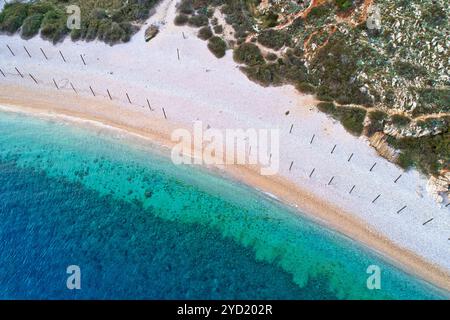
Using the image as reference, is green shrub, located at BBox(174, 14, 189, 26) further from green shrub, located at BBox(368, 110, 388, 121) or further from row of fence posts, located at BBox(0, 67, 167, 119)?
green shrub, located at BBox(368, 110, 388, 121)

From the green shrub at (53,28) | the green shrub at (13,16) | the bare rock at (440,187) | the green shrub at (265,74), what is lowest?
the bare rock at (440,187)

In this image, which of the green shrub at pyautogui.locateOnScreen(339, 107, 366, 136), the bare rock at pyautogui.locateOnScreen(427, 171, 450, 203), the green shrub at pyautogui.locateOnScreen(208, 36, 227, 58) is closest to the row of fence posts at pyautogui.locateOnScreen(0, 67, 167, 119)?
the green shrub at pyautogui.locateOnScreen(208, 36, 227, 58)

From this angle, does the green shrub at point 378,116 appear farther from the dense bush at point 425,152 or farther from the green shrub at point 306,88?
the green shrub at point 306,88

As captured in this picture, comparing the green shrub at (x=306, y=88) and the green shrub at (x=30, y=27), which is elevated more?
the green shrub at (x=30, y=27)

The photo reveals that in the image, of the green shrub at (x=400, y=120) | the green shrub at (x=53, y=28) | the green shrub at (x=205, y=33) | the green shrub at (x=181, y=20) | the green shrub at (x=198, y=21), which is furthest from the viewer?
the green shrub at (x=53, y=28)

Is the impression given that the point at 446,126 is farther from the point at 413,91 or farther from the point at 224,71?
the point at 224,71

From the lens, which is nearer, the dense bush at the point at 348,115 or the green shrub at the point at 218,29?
the dense bush at the point at 348,115

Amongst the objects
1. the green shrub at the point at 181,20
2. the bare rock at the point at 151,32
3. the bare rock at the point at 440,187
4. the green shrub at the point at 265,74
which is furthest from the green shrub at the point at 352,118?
the bare rock at the point at 151,32

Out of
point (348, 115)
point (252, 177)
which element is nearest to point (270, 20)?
point (348, 115)
